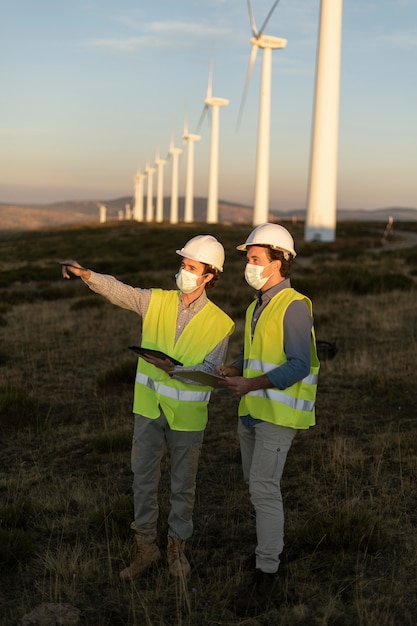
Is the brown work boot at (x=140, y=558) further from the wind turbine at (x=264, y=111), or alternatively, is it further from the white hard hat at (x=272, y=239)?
the wind turbine at (x=264, y=111)

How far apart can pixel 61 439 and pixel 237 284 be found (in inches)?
598

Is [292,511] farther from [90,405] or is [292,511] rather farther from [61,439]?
[90,405]

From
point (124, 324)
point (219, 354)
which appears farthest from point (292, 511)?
point (124, 324)

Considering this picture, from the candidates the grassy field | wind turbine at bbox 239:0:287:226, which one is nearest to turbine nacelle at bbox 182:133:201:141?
wind turbine at bbox 239:0:287:226

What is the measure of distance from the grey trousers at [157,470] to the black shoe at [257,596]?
61 cm

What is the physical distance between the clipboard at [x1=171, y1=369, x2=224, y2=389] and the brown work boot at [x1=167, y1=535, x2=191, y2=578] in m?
1.19

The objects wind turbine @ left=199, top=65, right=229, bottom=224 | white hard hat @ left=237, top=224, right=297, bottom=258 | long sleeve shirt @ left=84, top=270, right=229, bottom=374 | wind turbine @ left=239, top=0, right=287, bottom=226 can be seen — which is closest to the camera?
white hard hat @ left=237, top=224, right=297, bottom=258

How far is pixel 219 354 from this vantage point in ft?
14.7

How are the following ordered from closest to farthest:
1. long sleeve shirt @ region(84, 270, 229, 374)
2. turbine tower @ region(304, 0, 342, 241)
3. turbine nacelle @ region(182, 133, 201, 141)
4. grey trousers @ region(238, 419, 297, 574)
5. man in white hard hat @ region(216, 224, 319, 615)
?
1. man in white hard hat @ region(216, 224, 319, 615)
2. grey trousers @ region(238, 419, 297, 574)
3. long sleeve shirt @ region(84, 270, 229, 374)
4. turbine tower @ region(304, 0, 342, 241)
5. turbine nacelle @ region(182, 133, 201, 141)

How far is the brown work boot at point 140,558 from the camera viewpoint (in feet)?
14.8

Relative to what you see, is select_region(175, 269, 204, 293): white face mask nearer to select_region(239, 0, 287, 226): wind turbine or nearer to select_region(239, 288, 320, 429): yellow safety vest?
select_region(239, 288, 320, 429): yellow safety vest

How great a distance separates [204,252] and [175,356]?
696mm

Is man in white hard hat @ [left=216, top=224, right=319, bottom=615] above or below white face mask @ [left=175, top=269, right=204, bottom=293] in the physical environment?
below

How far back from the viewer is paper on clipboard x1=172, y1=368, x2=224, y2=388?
3961 millimetres
